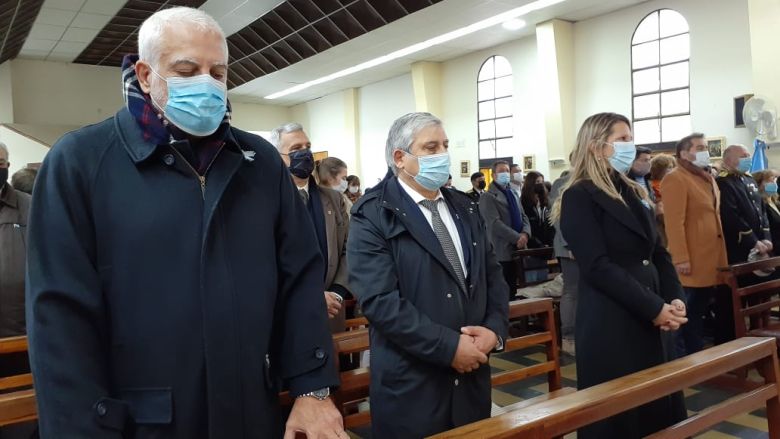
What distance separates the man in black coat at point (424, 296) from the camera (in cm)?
175

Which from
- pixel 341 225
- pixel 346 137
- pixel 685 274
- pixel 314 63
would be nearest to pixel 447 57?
pixel 314 63

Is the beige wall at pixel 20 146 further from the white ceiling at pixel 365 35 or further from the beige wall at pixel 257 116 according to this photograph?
the beige wall at pixel 257 116

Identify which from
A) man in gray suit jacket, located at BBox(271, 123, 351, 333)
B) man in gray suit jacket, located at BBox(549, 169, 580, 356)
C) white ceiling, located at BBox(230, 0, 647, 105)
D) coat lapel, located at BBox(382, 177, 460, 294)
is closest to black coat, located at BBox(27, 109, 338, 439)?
coat lapel, located at BBox(382, 177, 460, 294)

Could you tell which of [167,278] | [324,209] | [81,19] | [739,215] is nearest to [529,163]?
[739,215]

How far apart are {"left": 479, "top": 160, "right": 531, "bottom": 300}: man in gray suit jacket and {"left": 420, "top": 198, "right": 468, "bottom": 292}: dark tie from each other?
3.75 metres

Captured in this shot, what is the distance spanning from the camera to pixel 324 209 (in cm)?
308

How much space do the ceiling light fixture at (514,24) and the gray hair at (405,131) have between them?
9.15m

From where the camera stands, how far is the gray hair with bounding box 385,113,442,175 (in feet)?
6.64

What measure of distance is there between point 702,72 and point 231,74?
1011cm

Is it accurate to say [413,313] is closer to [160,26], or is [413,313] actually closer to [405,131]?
[405,131]

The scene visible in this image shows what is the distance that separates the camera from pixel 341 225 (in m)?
3.18

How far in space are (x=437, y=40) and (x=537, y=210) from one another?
20.2 feet

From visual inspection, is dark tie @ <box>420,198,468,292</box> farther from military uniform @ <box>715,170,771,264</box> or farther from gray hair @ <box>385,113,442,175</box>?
military uniform @ <box>715,170,771,264</box>

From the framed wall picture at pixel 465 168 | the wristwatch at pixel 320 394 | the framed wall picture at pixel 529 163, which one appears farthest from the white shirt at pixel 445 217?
the framed wall picture at pixel 465 168
